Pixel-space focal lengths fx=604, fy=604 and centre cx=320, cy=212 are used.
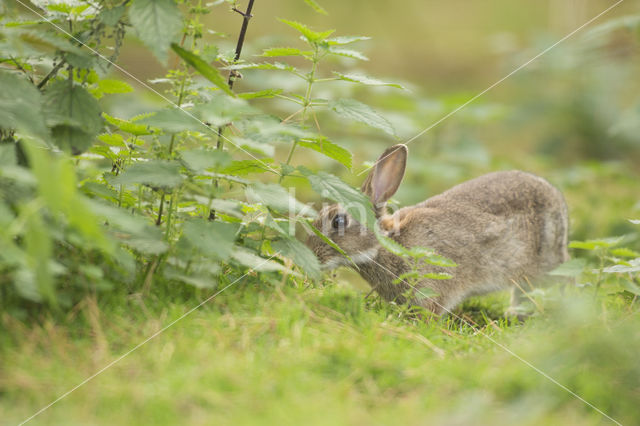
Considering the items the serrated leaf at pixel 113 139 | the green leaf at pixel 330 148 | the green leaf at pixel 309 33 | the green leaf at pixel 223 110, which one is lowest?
the serrated leaf at pixel 113 139

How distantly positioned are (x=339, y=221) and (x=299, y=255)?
1667 millimetres

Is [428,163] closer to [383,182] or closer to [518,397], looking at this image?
[383,182]

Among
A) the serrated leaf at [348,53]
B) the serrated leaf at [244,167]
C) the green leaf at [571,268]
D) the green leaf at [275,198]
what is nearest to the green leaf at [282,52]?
the serrated leaf at [348,53]

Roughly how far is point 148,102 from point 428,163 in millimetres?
4330

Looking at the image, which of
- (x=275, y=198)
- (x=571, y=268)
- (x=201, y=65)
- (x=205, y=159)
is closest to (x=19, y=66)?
(x=201, y=65)

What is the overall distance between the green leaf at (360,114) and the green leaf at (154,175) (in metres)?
0.95

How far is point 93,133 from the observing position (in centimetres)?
303

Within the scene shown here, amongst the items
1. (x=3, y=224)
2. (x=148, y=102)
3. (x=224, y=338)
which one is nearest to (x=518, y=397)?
(x=224, y=338)

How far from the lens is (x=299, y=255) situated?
3.38 m

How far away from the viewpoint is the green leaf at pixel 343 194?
3.31m

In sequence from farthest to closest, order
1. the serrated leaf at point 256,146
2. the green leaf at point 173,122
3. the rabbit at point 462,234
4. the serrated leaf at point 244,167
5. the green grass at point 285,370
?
the rabbit at point 462,234
the serrated leaf at point 244,167
the serrated leaf at point 256,146
the green leaf at point 173,122
the green grass at point 285,370

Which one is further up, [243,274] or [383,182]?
[383,182]

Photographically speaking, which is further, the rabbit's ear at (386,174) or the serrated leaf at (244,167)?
the rabbit's ear at (386,174)

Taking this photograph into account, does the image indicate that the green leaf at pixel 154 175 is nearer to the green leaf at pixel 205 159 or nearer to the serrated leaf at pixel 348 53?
the green leaf at pixel 205 159
